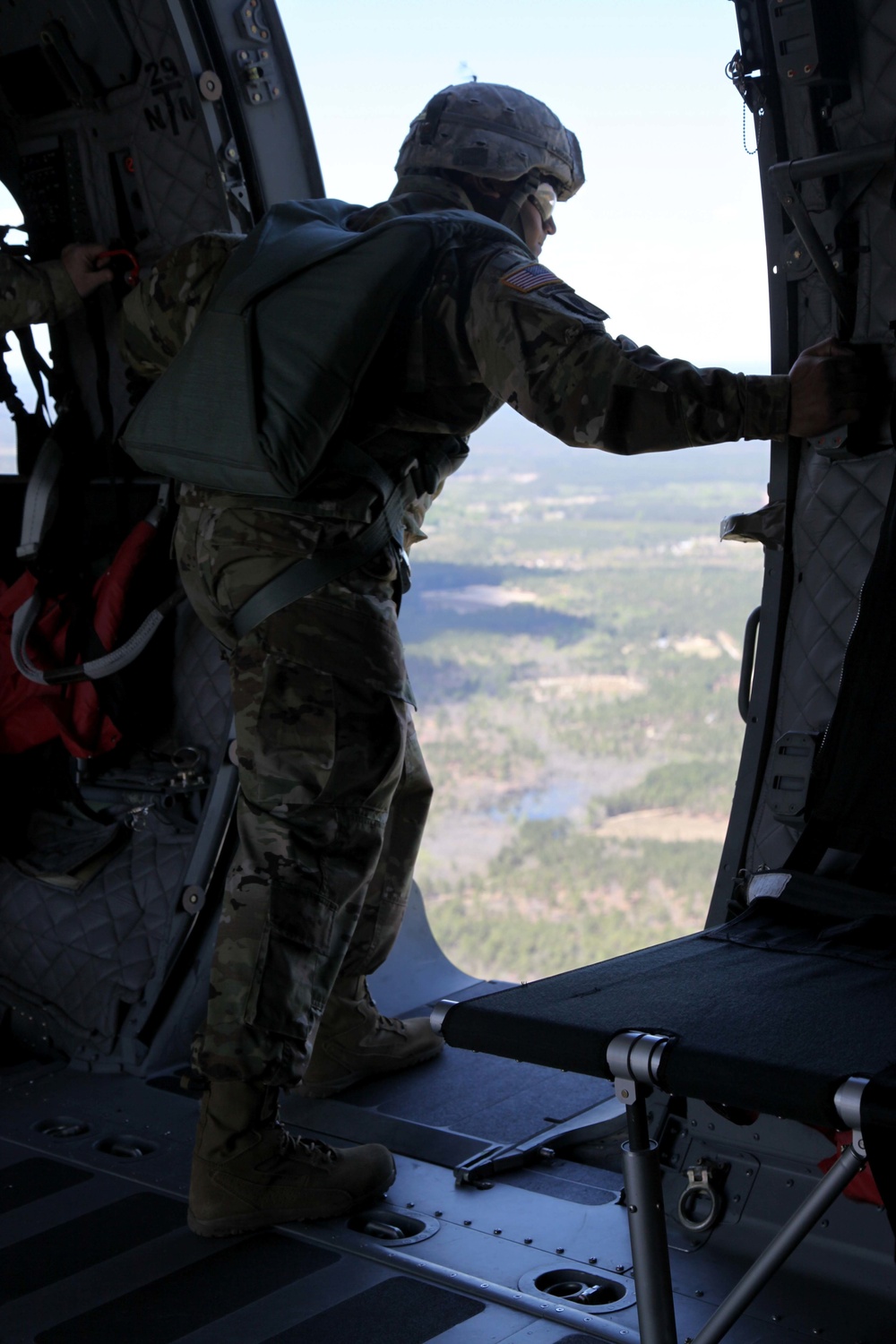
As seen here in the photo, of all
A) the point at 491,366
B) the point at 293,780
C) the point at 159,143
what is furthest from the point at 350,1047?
the point at 159,143

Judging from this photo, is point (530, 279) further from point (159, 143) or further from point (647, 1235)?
point (159, 143)

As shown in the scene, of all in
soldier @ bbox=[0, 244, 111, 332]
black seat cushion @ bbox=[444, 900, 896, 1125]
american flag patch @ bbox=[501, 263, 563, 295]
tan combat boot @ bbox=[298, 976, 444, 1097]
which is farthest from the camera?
soldier @ bbox=[0, 244, 111, 332]

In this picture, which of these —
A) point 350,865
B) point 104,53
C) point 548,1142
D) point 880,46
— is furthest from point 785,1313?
point 104,53

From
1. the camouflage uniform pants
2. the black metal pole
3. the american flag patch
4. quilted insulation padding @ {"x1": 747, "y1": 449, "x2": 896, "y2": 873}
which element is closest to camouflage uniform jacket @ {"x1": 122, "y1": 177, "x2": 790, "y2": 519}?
the american flag patch

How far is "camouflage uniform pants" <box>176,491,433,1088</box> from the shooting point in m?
2.28

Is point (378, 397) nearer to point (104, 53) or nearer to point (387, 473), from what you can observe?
point (387, 473)

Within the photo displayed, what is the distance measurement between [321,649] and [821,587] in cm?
84

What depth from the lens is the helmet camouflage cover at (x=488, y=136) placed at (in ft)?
7.89

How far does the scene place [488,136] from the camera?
2398 millimetres

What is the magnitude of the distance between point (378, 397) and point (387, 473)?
15cm

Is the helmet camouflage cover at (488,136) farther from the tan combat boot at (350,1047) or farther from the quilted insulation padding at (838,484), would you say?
the tan combat boot at (350,1047)

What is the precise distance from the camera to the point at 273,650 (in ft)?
7.69

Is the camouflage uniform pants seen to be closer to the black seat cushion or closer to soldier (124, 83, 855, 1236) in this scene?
soldier (124, 83, 855, 1236)

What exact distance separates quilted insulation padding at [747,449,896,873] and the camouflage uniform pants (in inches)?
26.2
